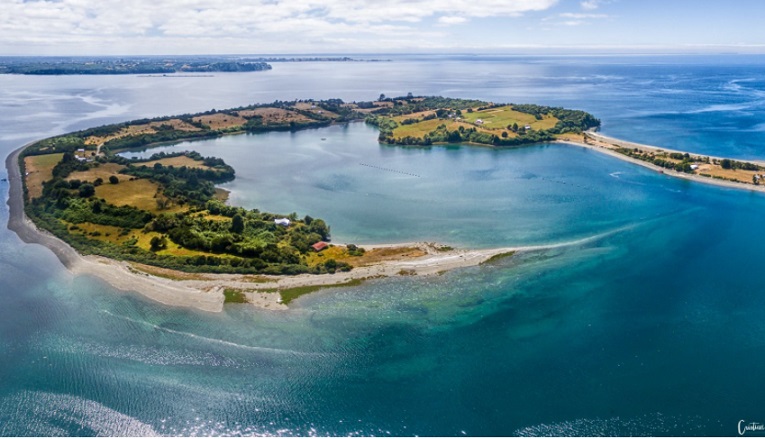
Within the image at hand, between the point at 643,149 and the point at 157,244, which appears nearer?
the point at 157,244

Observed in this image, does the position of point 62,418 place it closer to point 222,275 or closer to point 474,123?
point 222,275

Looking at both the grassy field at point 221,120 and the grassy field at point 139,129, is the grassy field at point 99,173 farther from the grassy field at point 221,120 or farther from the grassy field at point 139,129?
the grassy field at point 221,120

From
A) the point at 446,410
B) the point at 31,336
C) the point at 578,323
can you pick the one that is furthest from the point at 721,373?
the point at 31,336

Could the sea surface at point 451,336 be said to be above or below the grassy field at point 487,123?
below

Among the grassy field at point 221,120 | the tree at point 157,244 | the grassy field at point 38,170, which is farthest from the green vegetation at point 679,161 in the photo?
the grassy field at point 38,170

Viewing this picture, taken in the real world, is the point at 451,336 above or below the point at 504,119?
below

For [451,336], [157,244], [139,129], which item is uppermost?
[139,129]

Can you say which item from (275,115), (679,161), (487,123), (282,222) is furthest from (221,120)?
(679,161)

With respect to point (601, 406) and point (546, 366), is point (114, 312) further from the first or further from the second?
point (601, 406)
